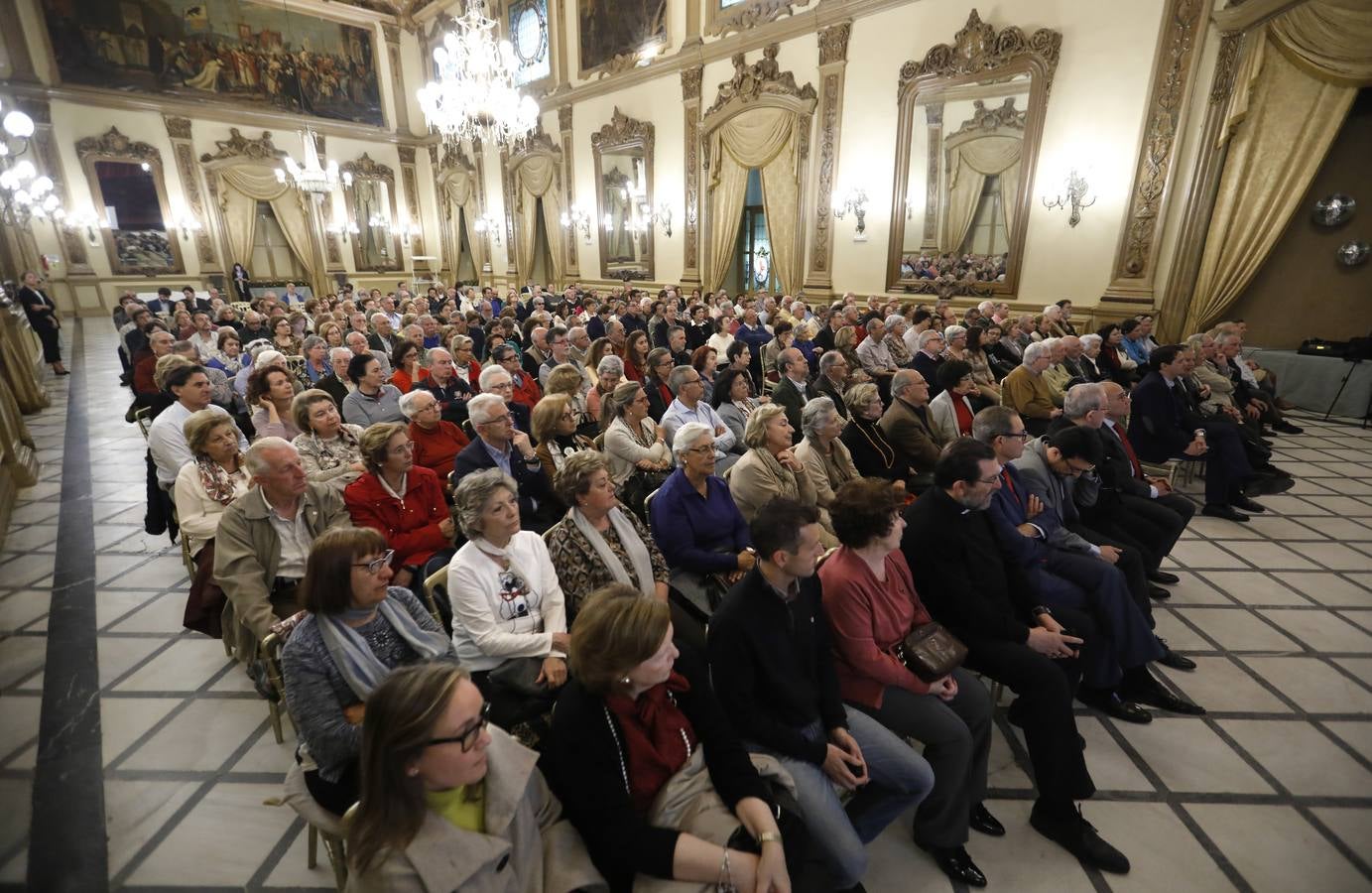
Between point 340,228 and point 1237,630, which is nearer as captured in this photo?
point 1237,630

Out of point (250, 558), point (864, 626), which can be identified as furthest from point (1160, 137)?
point (250, 558)

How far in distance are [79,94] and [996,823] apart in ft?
74.1

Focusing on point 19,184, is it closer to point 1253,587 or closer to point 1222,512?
point 1253,587

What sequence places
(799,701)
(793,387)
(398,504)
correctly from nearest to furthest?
(799,701), (398,504), (793,387)

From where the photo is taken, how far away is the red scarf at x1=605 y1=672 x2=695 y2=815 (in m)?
1.53

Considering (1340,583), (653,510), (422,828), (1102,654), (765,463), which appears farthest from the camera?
(1340,583)

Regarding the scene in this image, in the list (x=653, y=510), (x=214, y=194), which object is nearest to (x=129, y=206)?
(x=214, y=194)

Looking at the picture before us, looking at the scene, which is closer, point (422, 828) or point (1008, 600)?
point (422, 828)

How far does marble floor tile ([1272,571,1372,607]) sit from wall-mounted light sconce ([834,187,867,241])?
24.9 feet

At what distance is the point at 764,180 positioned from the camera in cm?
1109

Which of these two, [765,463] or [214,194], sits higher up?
[214,194]

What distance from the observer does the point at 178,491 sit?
2.72 metres

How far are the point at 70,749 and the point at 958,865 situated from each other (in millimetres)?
3386

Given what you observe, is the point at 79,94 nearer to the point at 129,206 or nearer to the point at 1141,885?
the point at 129,206
